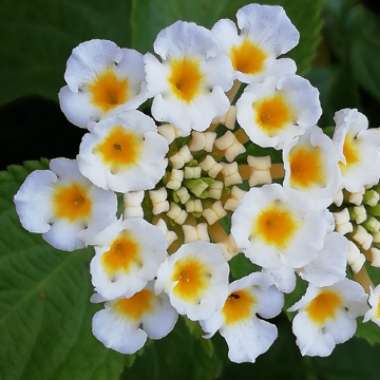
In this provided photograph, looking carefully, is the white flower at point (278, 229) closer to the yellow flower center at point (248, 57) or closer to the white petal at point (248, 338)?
the white petal at point (248, 338)

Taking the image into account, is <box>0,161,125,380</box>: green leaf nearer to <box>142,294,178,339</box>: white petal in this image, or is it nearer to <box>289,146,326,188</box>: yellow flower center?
<box>142,294,178,339</box>: white petal

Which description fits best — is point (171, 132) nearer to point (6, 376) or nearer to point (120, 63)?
point (120, 63)

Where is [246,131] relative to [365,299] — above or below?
above

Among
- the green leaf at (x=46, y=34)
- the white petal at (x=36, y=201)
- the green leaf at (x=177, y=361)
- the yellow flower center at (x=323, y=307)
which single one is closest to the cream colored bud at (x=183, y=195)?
the white petal at (x=36, y=201)

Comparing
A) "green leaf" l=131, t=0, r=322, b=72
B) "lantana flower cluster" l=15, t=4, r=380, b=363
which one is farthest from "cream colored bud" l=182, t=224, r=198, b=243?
"green leaf" l=131, t=0, r=322, b=72

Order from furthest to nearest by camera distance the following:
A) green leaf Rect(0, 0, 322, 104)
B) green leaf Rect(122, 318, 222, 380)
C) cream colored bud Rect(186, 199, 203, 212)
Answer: green leaf Rect(0, 0, 322, 104), green leaf Rect(122, 318, 222, 380), cream colored bud Rect(186, 199, 203, 212)

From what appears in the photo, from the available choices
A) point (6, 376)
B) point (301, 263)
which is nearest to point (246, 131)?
point (301, 263)

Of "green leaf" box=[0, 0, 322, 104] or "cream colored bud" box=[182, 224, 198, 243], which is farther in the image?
"green leaf" box=[0, 0, 322, 104]

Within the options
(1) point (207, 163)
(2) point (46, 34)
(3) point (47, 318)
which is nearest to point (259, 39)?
(1) point (207, 163)
